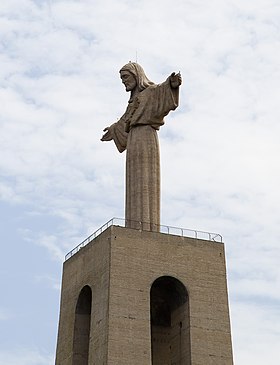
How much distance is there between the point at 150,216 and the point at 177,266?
7.07 ft

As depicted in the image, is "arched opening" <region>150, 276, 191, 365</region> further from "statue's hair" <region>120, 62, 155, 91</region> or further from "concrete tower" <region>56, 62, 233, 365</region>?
"statue's hair" <region>120, 62, 155, 91</region>

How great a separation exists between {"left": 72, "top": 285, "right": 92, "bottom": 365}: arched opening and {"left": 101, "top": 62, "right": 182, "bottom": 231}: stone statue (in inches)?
121

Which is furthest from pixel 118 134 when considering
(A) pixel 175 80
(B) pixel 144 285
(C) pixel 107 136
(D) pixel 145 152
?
(B) pixel 144 285

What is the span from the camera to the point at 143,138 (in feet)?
101

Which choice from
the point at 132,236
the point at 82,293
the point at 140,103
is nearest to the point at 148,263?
the point at 132,236

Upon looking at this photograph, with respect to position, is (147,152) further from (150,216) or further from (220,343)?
(220,343)

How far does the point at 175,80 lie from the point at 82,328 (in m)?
9.37

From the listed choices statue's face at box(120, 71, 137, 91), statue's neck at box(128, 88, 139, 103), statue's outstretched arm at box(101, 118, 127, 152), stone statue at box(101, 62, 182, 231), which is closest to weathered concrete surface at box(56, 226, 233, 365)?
stone statue at box(101, 62, 182, 231)

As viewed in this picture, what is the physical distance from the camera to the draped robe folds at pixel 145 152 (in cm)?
2944

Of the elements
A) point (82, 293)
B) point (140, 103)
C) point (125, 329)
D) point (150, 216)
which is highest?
point (140, 103)

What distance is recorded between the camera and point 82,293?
96.9 ft

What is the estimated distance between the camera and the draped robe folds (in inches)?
1159

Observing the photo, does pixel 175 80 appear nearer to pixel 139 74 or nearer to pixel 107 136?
pixel 139 74

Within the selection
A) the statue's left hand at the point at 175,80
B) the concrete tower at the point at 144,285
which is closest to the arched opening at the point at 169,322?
the concrete tower at the point at 144,285
